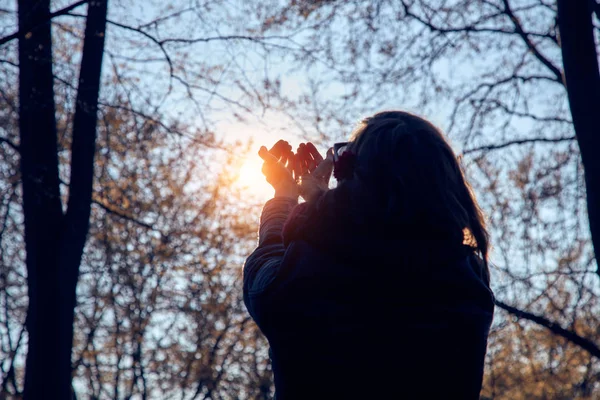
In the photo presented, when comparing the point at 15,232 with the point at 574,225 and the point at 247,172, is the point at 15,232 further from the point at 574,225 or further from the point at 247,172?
the point at 574,225

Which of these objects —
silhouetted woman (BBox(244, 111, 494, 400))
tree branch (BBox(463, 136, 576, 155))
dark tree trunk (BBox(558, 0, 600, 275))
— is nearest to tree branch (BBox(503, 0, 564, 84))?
tree branch (BBox(463, 136, 576, 155))

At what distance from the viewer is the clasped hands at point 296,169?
182cm

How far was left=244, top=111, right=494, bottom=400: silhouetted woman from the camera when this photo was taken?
146cm

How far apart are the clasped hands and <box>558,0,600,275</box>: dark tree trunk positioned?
318 centimetres

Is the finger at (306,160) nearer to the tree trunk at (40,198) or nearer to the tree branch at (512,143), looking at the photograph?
the tree trunk at (40,198)

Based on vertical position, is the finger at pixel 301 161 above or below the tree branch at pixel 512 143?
below

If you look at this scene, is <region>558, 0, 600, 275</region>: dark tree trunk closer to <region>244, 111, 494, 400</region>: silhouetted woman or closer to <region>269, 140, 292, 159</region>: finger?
<region>269, 140, 292, 159</region>: finger

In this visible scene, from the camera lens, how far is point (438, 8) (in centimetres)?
725

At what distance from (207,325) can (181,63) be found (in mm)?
9370

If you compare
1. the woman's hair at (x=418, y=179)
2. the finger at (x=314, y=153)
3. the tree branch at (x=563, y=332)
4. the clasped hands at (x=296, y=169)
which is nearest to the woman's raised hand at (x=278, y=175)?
the clasped hands at (x=296, y=169)

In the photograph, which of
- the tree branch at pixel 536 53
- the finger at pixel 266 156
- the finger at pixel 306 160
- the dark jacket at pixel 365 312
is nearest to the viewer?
the dark jacket at pixel 365 312

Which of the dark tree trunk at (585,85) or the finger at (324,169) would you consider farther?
the dark tree trunk at (585,85)

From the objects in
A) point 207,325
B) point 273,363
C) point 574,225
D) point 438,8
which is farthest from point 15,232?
point 273,363

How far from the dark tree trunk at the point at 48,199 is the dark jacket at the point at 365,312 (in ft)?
12.6
